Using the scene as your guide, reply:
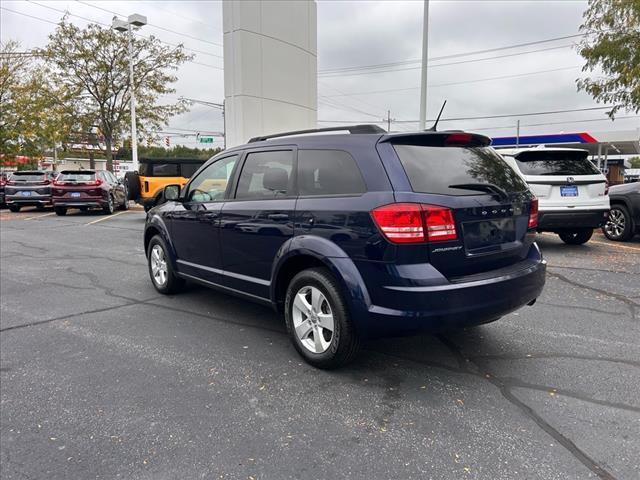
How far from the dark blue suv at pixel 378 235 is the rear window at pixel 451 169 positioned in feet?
0.03

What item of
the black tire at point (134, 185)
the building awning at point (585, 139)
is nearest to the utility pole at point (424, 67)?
the black tire at point (134, 185)

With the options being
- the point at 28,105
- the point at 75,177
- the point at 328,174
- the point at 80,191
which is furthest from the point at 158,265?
the point at 28,105

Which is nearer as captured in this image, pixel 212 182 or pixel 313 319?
pixel 313 319

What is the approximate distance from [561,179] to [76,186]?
15.1m

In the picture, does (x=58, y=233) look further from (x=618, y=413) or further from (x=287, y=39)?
(x=618, y=413)

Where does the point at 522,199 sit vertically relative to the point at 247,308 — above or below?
above

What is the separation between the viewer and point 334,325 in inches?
134

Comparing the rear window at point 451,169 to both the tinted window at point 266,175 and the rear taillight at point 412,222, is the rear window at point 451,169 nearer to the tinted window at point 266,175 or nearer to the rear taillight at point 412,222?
the rear taillight at point 412,222

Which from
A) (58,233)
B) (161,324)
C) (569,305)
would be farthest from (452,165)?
(58,233)

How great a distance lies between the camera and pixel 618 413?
2941 mm

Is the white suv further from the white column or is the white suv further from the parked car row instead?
the parked car row

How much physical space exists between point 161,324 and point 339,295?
229 centimetres

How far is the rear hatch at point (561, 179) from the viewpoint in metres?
Result: 7.91

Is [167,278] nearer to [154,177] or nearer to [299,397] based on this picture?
[299,397]
